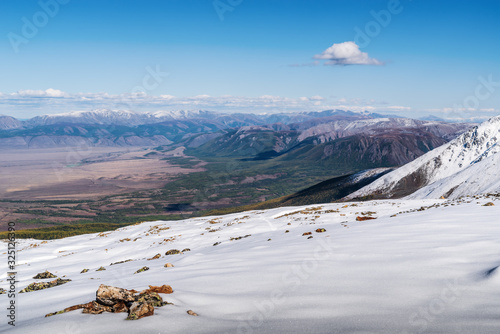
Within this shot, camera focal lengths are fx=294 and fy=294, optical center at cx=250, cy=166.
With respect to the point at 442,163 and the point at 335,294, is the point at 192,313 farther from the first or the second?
the point at 442,163

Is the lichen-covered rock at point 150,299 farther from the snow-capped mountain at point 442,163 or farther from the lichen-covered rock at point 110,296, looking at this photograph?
the snow-capped mountain at point 442,163

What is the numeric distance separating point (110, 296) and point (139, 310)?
109cm

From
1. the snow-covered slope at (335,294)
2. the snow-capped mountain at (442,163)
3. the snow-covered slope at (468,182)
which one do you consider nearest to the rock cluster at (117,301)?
the snow-covered slope at (335,294)

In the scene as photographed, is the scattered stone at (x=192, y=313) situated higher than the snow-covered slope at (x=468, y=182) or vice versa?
the scattered stone at (x=192, y=313)

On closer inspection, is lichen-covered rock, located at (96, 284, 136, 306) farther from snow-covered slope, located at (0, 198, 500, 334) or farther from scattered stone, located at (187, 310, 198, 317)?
scattered stone, located at (187, 310, 198, 317)

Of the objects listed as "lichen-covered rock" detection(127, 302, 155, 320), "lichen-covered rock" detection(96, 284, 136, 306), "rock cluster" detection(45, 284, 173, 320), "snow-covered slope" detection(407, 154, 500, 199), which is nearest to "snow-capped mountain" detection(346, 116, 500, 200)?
"snow-covered slope" detection(407, 154, 500, 199)

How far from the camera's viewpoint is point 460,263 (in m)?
8.12

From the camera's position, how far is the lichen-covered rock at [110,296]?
6758mm

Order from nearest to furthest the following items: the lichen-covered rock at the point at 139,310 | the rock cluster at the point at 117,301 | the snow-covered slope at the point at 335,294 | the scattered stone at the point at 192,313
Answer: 1. the snow-covered slope at the point at 335,294
2. the lichen-covered rock at the point at 139,310
3. the scattered stone at the point at 192,313
4. the rock cluster at the point at 117,301

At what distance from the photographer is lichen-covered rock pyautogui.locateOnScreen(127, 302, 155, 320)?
20.2 feet

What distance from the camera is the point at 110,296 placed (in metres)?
6.86

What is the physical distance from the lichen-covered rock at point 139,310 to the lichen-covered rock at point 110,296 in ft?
1.83

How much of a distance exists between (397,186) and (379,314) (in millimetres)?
139739

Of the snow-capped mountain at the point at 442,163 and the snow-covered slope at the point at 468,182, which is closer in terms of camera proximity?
the snow-covered slope at the point at 468,182
